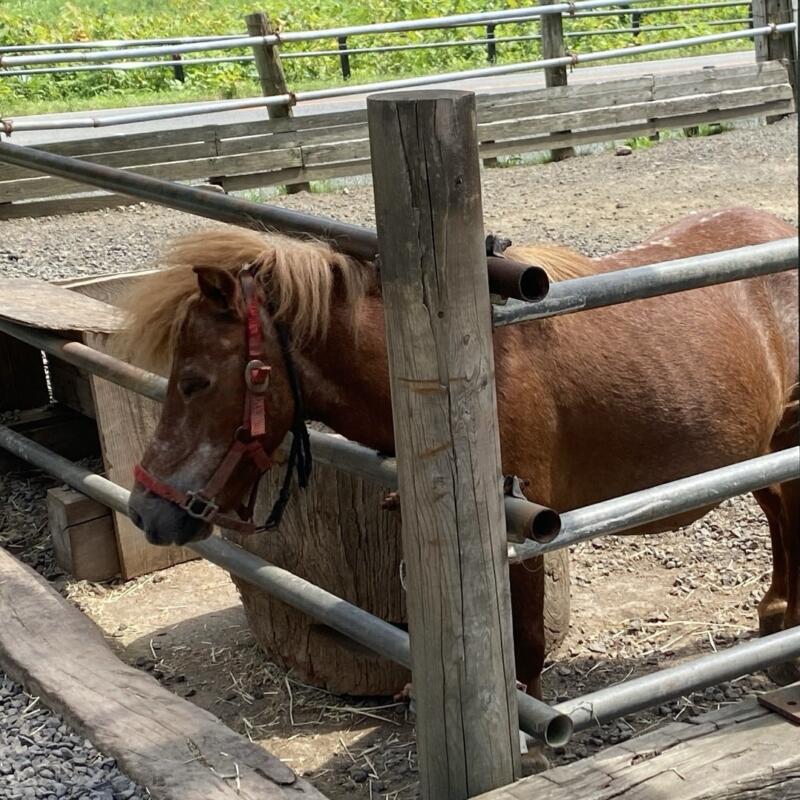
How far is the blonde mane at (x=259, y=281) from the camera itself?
8.32ft

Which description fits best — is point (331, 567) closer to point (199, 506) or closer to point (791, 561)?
point (199, 506)

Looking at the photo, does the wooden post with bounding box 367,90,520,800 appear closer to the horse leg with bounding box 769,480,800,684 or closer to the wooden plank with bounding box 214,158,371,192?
the horse leg with bounding box 769,480,800,684

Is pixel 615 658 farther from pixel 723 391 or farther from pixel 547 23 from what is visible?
pixel 547 23

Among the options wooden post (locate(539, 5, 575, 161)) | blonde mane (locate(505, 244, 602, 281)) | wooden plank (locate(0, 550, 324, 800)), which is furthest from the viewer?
wooden post (locate(539, 5, 575, 161))

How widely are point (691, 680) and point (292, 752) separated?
154 cm

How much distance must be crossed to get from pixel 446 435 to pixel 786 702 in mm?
912

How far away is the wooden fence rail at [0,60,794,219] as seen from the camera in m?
9.57

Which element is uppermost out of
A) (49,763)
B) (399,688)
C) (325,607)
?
(325,607)

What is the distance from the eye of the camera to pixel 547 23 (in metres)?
11.8

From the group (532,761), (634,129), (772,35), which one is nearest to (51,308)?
(532,761)

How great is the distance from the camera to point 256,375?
8.27 feet

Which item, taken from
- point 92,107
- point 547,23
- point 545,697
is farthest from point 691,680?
point 92,107

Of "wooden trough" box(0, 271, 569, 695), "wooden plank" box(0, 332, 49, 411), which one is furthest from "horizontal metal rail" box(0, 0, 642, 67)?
"wooden trough" box(0, 271, 569, 695)

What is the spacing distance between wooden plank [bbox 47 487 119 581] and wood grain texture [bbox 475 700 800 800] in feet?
9.09
